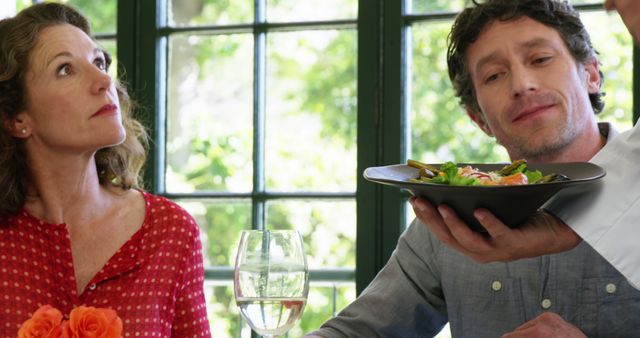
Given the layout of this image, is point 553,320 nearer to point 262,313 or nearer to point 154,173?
point 262,313

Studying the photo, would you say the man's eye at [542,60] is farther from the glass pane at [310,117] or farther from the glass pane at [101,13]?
the glass pane at [101,13]

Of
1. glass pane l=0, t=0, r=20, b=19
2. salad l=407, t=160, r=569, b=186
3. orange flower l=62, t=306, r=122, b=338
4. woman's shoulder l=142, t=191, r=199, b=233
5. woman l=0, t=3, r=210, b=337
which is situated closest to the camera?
orange flower l=62, t=306, r=122, b=338

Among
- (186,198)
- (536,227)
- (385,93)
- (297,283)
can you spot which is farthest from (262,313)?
(186,198)

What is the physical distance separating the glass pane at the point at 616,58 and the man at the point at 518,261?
1.33ft

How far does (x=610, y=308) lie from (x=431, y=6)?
113cm

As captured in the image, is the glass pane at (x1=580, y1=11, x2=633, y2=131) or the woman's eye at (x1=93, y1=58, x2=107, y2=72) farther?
the glass pane at (x1=580, y1=11, x2=633, y2=131)

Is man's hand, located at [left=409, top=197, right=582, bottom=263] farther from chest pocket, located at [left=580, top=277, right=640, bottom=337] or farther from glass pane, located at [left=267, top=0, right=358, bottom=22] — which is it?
glass pane, located at [left=267, top=0, right=358, bottom=22]

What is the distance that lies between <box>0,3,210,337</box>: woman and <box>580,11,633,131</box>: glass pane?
1.16m

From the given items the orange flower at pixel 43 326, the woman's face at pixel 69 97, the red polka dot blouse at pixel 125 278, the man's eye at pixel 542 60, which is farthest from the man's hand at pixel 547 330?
the woman's face at pixel 69 97

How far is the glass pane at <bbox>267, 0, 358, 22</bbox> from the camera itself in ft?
8.66

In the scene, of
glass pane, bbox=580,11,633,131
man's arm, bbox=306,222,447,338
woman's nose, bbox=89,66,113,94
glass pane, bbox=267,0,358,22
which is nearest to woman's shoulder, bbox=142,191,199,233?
woman's nose, bbox=89,66,113,94

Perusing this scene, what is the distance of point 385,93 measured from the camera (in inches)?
99.4

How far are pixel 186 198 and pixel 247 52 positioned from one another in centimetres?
48

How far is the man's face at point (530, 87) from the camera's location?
5.92 ft
